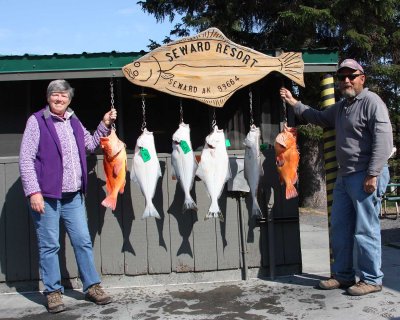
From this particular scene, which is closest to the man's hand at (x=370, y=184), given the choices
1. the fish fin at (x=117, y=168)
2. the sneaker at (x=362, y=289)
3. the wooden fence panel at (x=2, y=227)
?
the sneaker at (x=362, y=289)

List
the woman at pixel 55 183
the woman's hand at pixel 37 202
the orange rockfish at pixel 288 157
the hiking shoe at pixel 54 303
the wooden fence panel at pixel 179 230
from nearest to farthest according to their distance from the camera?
the woman's hand at pixel 37 202, the woman at pixel 55 183, the hiking shoe at pixel 54 303, the orange rockfish at pixel 288 157, the wooden fence panel at pixel 179 230

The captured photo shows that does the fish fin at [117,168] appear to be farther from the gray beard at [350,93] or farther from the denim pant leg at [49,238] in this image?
the gray beard at [350,93]

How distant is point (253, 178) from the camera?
4617mm

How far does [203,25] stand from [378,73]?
4928 mm

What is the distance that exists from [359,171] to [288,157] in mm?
700

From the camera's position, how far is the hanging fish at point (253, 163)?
180 inches

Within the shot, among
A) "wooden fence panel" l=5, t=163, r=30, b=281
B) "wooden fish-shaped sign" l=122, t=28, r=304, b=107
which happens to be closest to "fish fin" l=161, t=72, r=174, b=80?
"wooden fish-shaped sign" l=122, t=28, r=304, b=107

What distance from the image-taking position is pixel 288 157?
4.59 metres

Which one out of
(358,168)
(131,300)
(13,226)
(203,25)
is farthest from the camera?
(203,25)

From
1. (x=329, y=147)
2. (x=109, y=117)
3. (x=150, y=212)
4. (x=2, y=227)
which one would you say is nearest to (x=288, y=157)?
(x=329, y=147)

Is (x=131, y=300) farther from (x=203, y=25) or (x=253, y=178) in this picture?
(x=203, y=25)

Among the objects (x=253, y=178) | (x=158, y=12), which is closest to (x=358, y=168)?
(x=253, y=178)

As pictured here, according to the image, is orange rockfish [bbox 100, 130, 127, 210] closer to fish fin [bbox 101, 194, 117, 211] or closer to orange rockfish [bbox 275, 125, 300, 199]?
fish fin [bbox 101, 194, 117, 211]

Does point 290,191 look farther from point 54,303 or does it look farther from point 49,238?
point 54,303
